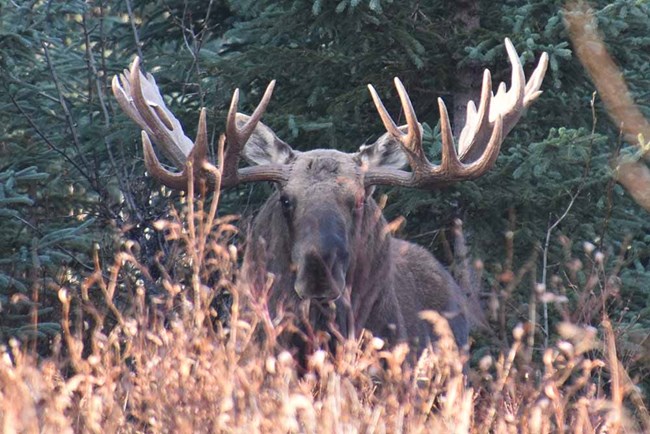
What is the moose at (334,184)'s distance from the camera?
694 cm

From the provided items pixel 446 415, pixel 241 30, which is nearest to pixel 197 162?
pixel 241 30

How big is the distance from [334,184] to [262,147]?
808 mm

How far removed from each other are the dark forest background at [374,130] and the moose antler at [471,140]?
1.70 ft

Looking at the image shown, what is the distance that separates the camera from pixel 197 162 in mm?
7320

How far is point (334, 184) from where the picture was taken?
7238 millimetres

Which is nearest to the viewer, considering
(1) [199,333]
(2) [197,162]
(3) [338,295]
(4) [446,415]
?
(4) [446,415]

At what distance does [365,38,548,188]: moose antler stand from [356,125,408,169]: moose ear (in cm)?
11

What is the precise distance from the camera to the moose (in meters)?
6.94

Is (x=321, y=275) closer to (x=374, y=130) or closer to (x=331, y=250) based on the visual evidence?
(x=331, y=250)

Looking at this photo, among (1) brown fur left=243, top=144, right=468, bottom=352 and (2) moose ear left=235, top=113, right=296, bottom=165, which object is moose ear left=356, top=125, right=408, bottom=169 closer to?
(1) brown fur left=243, top=144, right=468, bottom=352

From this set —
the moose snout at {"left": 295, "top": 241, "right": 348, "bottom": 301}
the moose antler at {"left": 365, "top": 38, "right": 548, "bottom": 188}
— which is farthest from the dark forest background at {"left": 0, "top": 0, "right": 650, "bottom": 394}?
the moose snout at {"left": 295, "top": 241, "right": 348, "bottom": 301}

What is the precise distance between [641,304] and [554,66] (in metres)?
1.96

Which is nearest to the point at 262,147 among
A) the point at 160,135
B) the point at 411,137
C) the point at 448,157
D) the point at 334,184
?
the point at 160,135

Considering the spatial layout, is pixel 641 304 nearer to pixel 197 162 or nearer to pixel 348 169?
pixel 348 169
